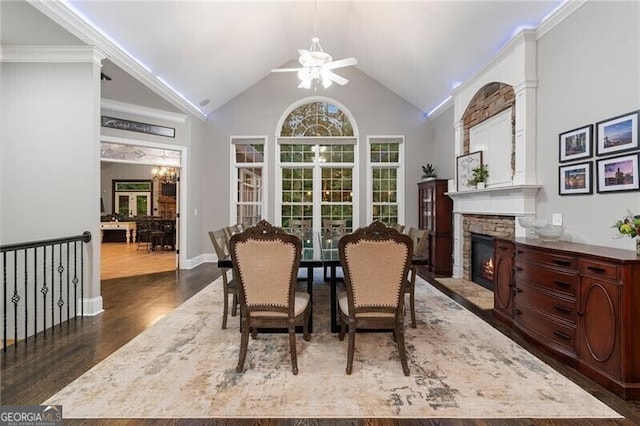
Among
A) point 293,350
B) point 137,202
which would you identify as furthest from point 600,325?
point 137,202

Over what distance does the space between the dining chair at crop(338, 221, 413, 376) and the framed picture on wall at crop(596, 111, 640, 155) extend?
6.45ft

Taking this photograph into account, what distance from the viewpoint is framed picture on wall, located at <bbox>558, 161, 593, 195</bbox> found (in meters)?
2.81

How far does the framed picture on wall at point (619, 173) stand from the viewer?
240cm

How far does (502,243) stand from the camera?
3.25 metres

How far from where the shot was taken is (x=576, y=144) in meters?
2.96

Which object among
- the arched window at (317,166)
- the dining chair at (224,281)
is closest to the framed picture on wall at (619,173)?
the dining chair at (224,281)

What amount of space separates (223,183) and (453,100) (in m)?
4.90

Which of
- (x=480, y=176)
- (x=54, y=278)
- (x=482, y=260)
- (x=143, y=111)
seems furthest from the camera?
(x=143, y=111)

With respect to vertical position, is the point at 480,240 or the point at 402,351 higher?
the point at 480,240

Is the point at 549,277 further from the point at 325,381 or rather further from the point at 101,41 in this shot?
the point at 101,41

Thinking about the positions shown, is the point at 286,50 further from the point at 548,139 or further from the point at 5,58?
the point at 548,139

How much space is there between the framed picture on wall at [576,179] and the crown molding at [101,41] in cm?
508

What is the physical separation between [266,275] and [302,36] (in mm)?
5350

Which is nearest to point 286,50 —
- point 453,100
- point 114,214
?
point 453,100
